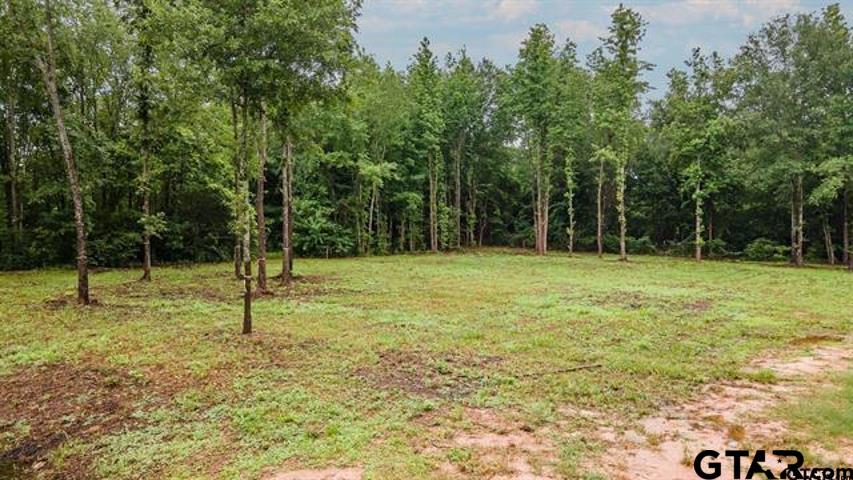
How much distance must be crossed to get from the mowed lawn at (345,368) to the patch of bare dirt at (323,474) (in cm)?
11

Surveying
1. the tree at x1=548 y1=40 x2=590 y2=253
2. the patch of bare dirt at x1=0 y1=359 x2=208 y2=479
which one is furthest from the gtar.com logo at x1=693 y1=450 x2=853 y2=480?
the tree at x1=548 y1=40 x2=590 y2=253

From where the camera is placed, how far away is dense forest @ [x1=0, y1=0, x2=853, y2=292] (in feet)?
34.8

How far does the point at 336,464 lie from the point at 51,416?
11.3ft

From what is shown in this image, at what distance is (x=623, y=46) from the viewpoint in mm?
25359

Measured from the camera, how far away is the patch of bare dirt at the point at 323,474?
12.8 feet

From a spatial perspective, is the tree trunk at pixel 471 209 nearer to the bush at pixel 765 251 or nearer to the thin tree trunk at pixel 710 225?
the thin tree trunk at pixel 710 225

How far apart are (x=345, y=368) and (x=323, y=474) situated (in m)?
2.88

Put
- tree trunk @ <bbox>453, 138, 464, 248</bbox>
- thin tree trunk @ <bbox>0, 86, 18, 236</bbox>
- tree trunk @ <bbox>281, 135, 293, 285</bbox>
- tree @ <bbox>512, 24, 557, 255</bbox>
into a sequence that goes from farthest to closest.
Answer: tree trunk @ <bbox>453, 138, 464, 248</bbox> < tree @ <bbox>512, 24, 557, 255</bbox> < thin tree trunk @ <bbox>0, 86, 18, 236</bbox> < tree trunk @ <bbox>281, 135, 293, 285</bbox>

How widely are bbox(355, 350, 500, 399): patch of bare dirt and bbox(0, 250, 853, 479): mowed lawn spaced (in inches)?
1.4

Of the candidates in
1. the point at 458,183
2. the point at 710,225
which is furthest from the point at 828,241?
the point at 458,183

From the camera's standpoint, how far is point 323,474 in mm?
3945

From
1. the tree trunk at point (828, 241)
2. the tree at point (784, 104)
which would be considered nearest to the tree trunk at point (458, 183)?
the tree at point (784, 104)

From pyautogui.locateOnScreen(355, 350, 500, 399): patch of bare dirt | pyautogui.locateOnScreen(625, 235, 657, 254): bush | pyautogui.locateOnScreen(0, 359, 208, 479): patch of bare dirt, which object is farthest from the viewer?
pyautogui.locateOnScreen(625, 235, 657, 254): bush

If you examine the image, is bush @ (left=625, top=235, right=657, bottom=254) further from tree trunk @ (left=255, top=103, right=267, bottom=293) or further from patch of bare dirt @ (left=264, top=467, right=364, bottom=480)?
patch of bare dirt @ (left=264, top=467, right=364, bottom=480)
